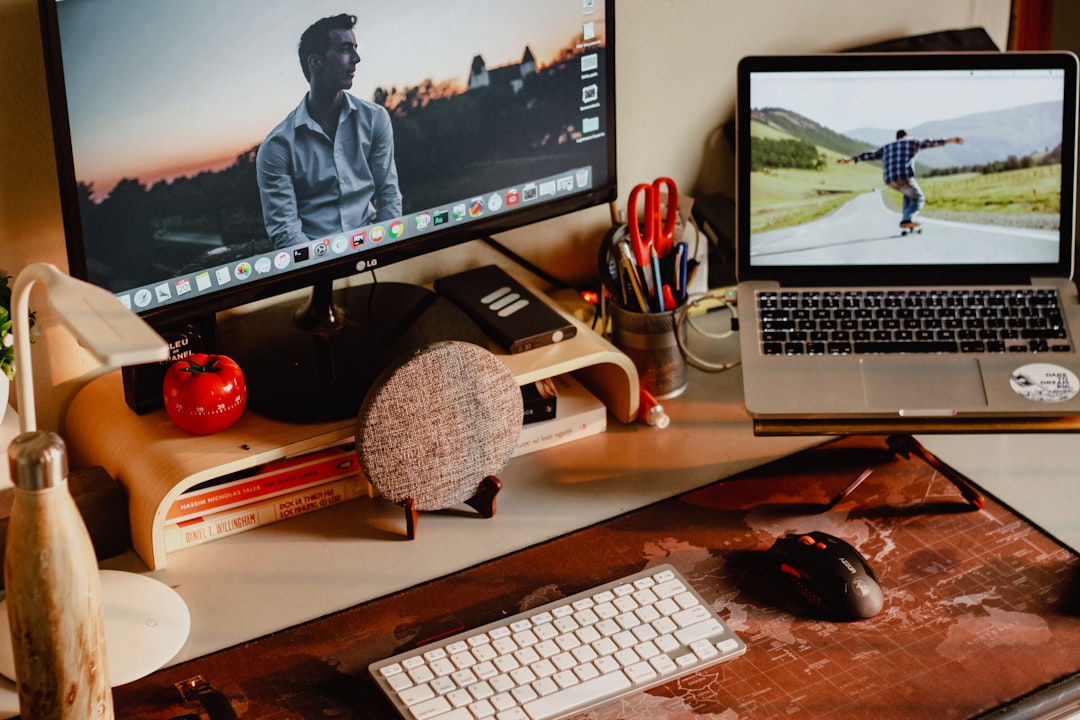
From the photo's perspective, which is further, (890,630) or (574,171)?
(574,171)

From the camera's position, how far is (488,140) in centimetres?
132

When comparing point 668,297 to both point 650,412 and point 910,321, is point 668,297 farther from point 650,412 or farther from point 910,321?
point 910,321

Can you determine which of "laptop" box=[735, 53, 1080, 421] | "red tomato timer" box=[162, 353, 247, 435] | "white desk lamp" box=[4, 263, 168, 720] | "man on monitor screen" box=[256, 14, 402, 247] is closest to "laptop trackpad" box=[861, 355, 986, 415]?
"laptop" box=[735, 53, 1080, 421]

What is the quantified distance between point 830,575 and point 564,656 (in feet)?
0.81

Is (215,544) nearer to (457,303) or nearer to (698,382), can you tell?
(457,303)

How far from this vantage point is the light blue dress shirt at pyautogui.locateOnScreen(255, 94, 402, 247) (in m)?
1.20

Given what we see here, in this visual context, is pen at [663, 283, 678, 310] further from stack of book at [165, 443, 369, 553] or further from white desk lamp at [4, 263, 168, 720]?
white desk lamp at [4, 263, 168, 720]

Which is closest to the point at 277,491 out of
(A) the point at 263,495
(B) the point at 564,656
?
(A) the point at 263,495

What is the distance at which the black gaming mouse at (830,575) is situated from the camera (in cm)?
112

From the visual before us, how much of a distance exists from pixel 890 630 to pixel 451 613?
1.26 feet

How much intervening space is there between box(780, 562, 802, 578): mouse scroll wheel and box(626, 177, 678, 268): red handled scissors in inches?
16.0

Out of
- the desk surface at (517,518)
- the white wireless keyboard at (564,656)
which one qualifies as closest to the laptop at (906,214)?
the desk surface at (517,518)

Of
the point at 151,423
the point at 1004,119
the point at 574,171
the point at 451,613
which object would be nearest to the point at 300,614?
the point at 451,613

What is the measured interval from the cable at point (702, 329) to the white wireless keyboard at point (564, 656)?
1.24 feet
